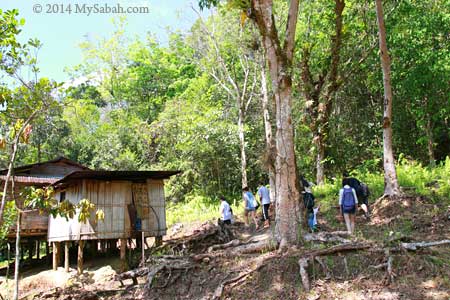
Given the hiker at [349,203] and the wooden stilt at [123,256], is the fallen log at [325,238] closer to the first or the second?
the hiker at [349,203]

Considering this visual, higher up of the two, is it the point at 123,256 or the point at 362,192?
the point at 362,192

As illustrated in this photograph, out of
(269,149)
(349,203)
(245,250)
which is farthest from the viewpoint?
(269,149)

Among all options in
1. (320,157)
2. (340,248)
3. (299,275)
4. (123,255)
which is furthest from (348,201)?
(123,255)

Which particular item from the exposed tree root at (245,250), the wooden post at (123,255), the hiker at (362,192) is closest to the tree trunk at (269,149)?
the hiker at (362,192)

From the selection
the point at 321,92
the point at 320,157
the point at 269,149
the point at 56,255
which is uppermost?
the point at 321,92

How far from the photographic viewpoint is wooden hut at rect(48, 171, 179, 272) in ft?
48.4

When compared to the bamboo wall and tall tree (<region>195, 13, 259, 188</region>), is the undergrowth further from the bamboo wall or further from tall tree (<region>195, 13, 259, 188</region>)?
tall tree (<region>195, 13, 259, 188</region>)

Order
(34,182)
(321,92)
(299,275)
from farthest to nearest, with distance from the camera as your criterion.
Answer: (321,92) < (34,182) < (299,275)

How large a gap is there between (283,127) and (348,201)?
328 centimetres

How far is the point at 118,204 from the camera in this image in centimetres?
1516

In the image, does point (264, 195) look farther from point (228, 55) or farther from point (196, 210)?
point (228, 55)

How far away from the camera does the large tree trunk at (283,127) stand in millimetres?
8734

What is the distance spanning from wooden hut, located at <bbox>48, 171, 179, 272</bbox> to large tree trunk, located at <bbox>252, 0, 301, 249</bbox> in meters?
6.69

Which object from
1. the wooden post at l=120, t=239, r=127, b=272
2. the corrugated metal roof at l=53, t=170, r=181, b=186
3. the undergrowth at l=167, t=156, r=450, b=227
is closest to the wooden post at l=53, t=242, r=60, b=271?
the corrugated metal roof at l=53, t=170, r=181, b=186
